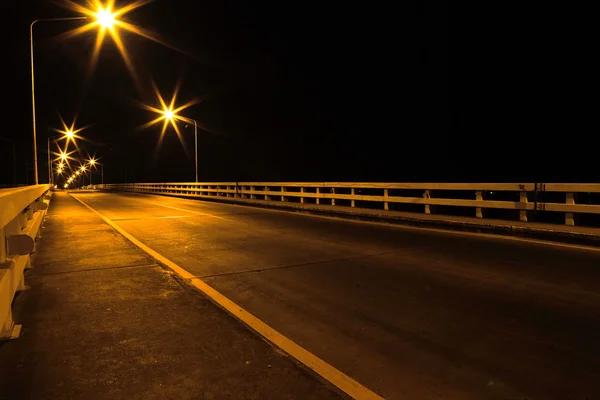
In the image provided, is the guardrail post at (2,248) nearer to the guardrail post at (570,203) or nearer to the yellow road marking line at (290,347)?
the yellow road marking line at (290,347)

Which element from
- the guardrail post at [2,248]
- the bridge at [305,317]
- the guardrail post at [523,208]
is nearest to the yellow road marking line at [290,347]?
the bridge at [305,317]

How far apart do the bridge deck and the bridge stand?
0.06 feet

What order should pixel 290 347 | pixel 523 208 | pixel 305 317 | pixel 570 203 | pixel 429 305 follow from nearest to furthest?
pixel 290 347, pixel 305 317, pixel 429 305, pixel 570 203, pixel 523 208

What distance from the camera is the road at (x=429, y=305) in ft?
12.5

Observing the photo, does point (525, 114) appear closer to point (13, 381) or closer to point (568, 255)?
point (568, 255)

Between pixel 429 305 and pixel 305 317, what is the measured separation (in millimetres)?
1470

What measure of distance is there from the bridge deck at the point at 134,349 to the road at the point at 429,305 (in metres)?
0.54

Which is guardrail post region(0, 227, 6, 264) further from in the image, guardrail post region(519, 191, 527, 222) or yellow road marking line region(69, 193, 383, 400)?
guardrail post region(519, 191, 527, 222)

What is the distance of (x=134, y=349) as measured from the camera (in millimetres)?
4375

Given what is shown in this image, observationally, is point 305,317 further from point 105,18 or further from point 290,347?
point 105,18

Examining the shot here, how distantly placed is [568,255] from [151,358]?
7167 mm

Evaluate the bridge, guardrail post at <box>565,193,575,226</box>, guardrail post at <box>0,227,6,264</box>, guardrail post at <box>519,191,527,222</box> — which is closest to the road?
the bridge

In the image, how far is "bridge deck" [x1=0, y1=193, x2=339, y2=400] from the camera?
360cm

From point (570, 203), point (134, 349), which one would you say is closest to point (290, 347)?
point (134, 349)
